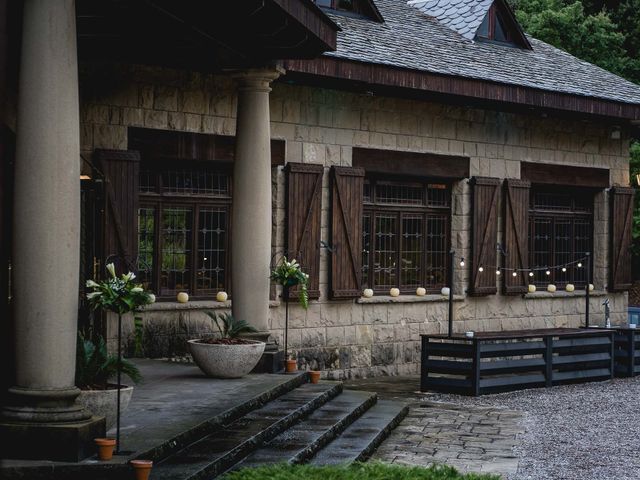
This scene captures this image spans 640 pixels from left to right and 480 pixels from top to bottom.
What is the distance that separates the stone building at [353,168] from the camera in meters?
12.7

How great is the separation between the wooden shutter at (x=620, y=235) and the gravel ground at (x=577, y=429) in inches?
141

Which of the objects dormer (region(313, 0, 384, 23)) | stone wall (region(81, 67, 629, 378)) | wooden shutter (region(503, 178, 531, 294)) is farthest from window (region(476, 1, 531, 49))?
wooden shutter (region(503, 178, 531, 294))

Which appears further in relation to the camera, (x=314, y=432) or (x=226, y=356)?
(x=226, y=356)

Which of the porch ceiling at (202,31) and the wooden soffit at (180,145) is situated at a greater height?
the porch ceiling at (202,31)

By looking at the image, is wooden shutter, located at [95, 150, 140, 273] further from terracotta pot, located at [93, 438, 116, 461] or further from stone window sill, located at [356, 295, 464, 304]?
terracotta pot, located at [93, 438, 116, 461]

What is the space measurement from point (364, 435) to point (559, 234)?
10050 millimetres

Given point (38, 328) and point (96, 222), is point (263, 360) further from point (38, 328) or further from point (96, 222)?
A: point (38, 328)

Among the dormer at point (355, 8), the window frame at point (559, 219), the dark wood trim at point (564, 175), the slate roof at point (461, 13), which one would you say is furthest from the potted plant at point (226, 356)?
the slate roof at point (461, 13)

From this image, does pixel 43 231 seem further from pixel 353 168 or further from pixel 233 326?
pixel 353 168

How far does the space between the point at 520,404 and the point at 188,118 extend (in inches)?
203

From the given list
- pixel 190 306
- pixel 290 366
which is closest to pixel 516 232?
pixel 190 306

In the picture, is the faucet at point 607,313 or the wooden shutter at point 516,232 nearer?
the faucet at point 607,313

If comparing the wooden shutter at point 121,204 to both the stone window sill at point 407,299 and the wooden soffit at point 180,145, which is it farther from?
the stone window sill at point 407,299

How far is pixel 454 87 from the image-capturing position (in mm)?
16594
